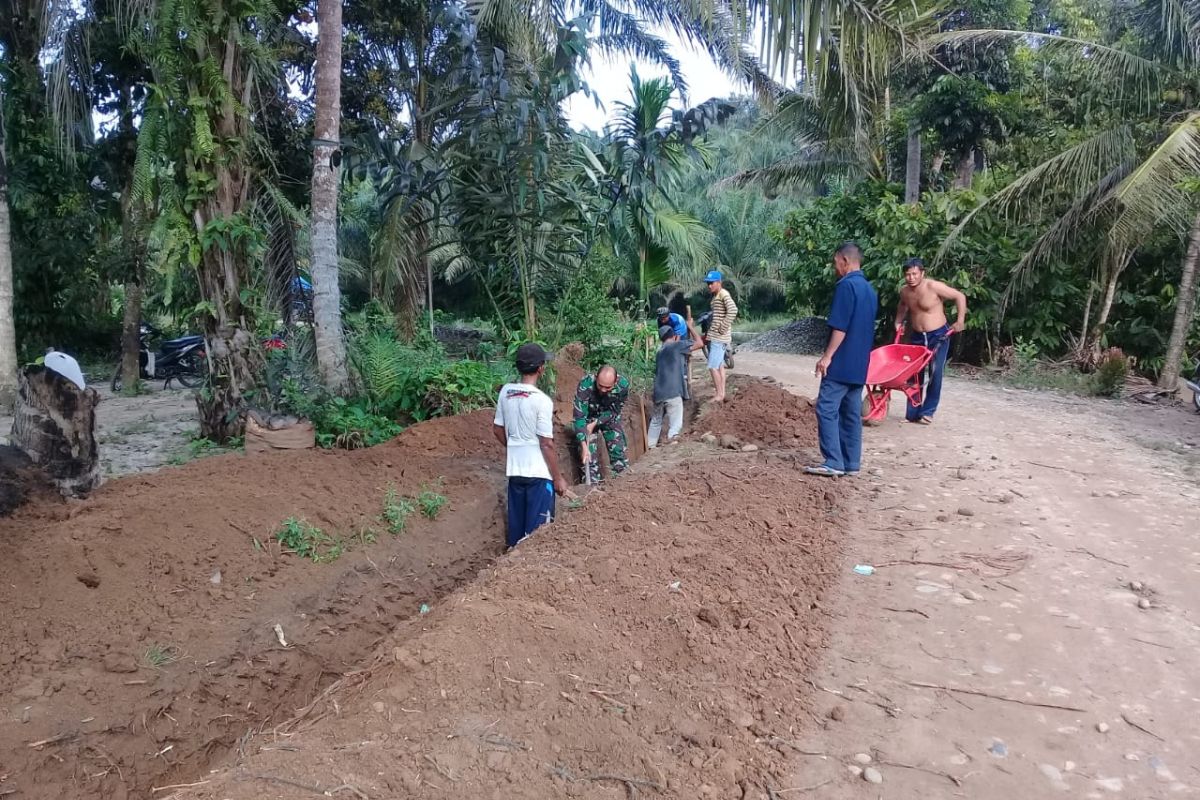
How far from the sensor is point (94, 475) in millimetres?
6137

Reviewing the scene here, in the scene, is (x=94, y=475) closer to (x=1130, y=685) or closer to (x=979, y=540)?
(x=979, y=540)

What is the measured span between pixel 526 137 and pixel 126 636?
273 inches

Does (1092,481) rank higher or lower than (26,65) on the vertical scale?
lower

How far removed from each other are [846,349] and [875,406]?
254cm

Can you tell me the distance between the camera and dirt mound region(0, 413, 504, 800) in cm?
427

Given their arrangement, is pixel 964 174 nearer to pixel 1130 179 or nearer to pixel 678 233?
pixel 678 233

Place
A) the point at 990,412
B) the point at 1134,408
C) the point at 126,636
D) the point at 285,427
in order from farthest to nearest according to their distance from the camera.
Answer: the point at 1134,408, the point at 990,412, the point at 285,427, the point at 126,636

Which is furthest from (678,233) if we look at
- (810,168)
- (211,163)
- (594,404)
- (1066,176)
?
(211,163)

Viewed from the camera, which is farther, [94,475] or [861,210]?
[861,210]

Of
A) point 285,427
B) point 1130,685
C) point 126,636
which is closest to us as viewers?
point 1130,685

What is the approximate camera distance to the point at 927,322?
8.16 meters

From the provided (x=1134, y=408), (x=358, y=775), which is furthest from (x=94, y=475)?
(x=1134, y=408)

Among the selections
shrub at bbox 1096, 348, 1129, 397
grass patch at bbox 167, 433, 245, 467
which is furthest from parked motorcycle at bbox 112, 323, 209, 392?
A: shrub at bbox 1096, 348, 1129, 397

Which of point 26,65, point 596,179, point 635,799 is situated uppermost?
point 26,65
